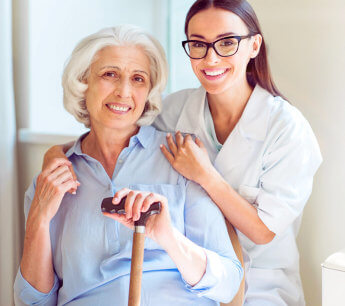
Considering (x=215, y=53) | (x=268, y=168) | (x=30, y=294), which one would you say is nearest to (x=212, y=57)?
(x=215, y=53)

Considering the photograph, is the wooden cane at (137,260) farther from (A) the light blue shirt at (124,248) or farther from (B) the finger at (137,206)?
(A) the light blue shirt at (124,248)

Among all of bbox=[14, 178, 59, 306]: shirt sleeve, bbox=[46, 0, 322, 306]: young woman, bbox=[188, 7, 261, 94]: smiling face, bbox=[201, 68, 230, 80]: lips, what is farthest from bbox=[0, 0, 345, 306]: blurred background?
bbox=[14, 178, 59, 306]: shirt sleeve

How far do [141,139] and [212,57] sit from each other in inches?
13.4

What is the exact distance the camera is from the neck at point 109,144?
167 centimetres

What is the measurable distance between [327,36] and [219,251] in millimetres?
843

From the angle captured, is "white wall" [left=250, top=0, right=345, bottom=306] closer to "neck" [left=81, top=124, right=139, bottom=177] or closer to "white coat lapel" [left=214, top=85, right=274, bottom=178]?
"white coat lapel" [left=214, top=85, right=274, bottom=178]

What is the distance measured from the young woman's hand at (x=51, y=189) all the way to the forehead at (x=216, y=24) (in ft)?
Result: 1.94

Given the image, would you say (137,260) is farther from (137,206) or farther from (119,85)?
(119,85)

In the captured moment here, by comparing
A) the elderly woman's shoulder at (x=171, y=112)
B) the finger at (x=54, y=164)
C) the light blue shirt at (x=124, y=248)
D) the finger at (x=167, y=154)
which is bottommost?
the light blue shirt at (x=124, y=248)

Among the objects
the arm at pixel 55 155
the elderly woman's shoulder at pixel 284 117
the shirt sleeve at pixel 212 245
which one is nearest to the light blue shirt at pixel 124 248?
the shirt sleeve at pixel 212 245

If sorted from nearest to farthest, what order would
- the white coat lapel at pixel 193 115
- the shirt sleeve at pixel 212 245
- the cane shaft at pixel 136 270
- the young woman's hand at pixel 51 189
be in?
1. the cane shaft at pixel 136 270
2. the shirt sleeve at pixel 212 245
3. the young woman's hand at pixel 51 189
4. the white coat lapel at pixel 193 115

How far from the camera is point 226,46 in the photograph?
159 centimetres

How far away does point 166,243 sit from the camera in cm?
136

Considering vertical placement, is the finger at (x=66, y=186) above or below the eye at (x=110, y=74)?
below
